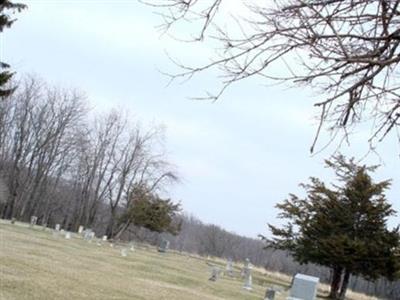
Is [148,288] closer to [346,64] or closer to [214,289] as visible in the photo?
[214,289]

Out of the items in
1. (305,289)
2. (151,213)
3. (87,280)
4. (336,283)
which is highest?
(151,213)

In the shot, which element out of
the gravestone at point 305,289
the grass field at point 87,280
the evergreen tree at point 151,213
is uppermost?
the evergreen tree at point 151,213

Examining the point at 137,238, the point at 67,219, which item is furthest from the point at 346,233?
the point at 67,219

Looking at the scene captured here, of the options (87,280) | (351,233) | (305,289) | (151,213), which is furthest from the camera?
(151,213)

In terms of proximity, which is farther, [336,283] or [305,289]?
[336,283]

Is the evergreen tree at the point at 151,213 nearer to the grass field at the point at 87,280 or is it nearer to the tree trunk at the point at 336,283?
the tree trunk at the point at 336,283

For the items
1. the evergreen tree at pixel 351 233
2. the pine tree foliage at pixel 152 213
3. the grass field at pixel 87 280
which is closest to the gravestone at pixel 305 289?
the grass field at pixel 87 280

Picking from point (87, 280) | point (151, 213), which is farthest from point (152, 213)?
point (87, 280)

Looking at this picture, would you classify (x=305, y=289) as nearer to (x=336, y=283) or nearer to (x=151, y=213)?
(x=336, y=283)

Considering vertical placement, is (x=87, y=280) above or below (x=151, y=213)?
below

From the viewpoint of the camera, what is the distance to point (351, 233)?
109 ft

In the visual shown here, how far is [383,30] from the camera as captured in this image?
2.98 metres

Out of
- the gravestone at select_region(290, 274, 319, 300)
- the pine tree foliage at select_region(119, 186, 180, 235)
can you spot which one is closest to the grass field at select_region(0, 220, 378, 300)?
the gravestone at select_region(290, 274, 319, 300)

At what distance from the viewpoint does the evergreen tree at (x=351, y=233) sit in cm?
3173
